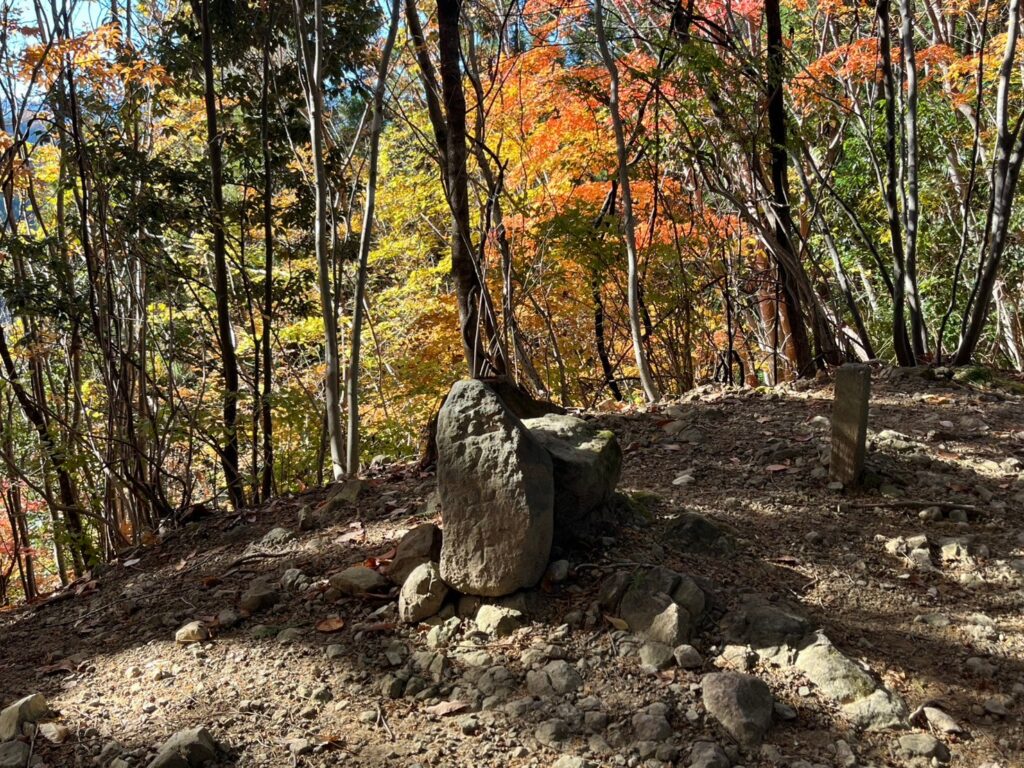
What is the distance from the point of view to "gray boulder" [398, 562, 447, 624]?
99.0 inches

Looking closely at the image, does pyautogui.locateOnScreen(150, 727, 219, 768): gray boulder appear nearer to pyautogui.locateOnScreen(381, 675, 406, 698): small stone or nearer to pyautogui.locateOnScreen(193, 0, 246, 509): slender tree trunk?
pyautogui.locateOnScreen(381, 675, 406, 698): small stone

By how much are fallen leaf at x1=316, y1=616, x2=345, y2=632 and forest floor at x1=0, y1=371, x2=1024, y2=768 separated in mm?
19

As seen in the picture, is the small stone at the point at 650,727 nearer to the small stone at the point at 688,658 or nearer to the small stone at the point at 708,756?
the small stone at the point at 708,756

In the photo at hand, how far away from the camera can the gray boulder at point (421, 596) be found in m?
2.52

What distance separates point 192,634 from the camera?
8.54 feet

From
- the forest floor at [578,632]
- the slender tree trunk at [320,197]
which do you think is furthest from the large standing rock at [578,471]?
the slender tree trunk at [320,197]

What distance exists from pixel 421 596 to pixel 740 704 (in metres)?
1.04

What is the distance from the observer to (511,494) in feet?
7.88

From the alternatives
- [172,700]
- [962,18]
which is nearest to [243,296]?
[172,700]

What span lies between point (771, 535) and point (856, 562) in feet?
1.06

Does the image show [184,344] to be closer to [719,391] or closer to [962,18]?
[719,391]

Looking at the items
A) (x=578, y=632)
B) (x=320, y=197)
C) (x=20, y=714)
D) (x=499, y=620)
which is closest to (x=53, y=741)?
(x=20, y=714)

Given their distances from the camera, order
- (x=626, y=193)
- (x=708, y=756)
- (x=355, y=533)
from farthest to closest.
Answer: (x=626, y=193), (x=355, y=533), (x=708, y=756)

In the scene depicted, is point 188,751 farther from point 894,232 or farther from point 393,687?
point 894,232
